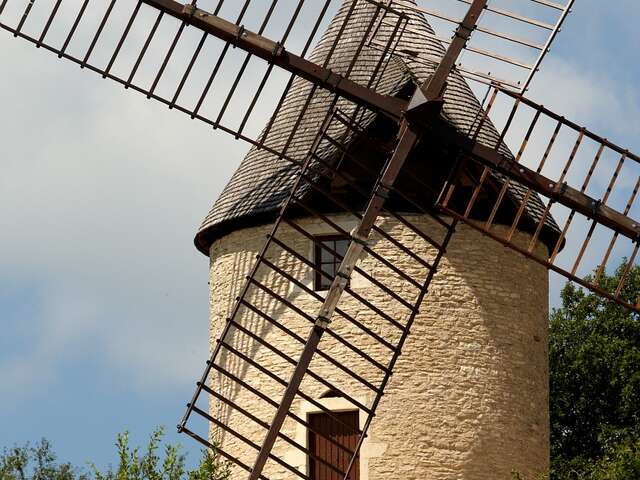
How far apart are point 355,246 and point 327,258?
188cm

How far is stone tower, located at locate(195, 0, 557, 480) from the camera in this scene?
1439cm

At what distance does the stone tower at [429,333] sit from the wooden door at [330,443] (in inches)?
2.3

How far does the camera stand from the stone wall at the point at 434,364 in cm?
1438

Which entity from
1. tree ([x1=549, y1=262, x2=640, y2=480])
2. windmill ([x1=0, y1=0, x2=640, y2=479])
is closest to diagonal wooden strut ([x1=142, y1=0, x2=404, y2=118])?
windmill ([x1=0, y1=0, x2=640, y2=479])

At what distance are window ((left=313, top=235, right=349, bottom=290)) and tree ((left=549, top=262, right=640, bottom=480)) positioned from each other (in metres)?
8.25

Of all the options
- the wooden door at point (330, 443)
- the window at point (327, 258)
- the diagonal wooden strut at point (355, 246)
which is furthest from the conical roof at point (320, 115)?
the wooden door at point (330, 443)

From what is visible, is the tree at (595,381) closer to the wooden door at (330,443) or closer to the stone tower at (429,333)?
the stone tower at (429,333)

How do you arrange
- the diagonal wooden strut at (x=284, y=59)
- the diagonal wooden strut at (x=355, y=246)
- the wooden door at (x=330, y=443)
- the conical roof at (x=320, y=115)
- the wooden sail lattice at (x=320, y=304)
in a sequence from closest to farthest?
1. the diagonal wooden strut at (x=355, y=246)
2. the diagonal wooden strut at (x=284, y=59)
3. the wooden sail lattice at (x=320, y=304)
4. the wooden door at (x=330, y=443)
5. the conical roof at (x=320, y=115)

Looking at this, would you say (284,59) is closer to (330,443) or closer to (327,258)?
(327,258)

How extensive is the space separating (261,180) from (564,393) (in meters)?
9.26

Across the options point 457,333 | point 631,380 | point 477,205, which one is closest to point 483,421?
point 457,333

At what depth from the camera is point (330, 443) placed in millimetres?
14742

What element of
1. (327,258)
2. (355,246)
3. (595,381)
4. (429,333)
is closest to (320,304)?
(327,258)

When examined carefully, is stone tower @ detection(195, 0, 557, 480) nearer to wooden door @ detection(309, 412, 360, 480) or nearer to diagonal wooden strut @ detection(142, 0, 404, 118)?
wooden door @ detection(309, 412, 360, 480)
